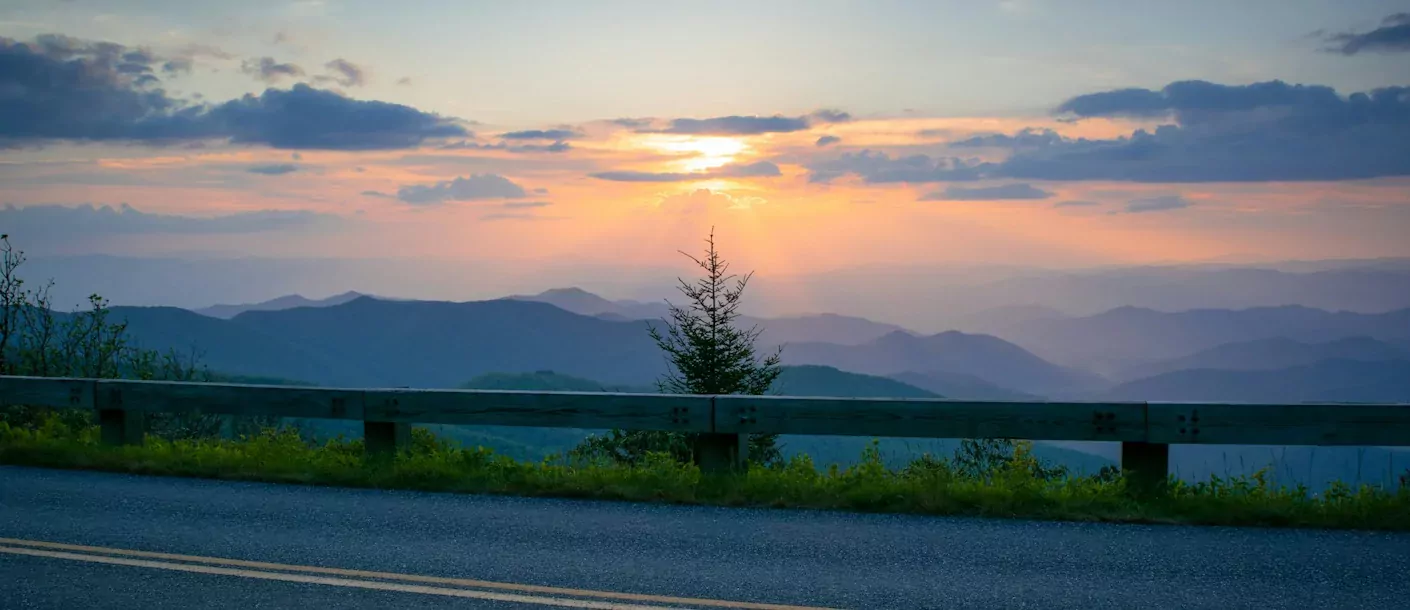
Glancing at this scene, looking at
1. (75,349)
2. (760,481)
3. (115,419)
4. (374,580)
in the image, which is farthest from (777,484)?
(75,349)

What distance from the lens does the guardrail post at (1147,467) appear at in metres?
8.53

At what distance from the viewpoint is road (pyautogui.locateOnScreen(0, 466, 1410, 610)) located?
232 inches

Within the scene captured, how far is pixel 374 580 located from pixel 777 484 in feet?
12.1

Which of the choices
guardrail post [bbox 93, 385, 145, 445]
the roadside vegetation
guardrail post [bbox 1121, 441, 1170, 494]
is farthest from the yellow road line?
guardrail post [bbox 1121, 441, 1170, 494]

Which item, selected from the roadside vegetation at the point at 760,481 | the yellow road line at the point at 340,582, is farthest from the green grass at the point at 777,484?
the yellow road line at the point at 340,582

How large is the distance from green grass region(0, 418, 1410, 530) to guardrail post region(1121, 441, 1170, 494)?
9cm

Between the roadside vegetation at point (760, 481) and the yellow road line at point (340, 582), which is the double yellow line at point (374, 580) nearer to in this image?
the yellow road line at point (340, 582)

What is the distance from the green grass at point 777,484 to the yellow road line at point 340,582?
2.82 metres

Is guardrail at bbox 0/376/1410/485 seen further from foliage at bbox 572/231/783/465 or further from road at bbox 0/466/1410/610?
foliage at bbox 572/231/783/465

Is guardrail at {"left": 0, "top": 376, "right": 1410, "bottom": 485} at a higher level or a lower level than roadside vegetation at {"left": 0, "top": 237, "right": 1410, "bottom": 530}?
higher

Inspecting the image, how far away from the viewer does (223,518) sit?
8078 millimetres

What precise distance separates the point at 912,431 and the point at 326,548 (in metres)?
4.69

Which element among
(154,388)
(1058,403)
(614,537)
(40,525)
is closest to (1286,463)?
(1058,403)

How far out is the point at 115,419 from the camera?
37.1ft
